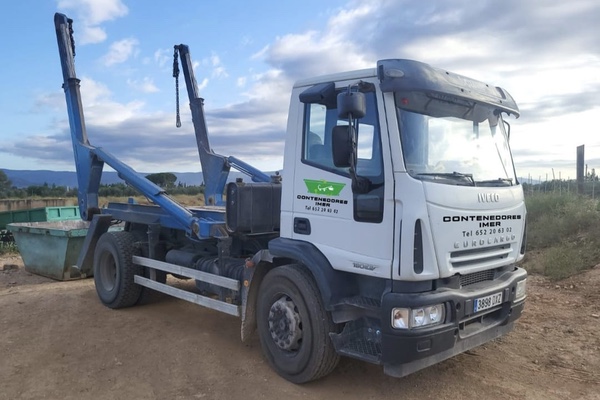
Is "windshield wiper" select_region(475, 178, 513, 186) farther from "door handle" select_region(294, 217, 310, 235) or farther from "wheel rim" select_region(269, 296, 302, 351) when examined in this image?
"wheel rim" select_region(269, 296, 302, 351)

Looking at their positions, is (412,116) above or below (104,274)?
above

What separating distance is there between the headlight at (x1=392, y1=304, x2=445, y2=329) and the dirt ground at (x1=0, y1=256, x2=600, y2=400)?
0.92 m

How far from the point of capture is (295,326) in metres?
4.66

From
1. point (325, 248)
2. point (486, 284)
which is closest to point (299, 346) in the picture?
point (325, 248)

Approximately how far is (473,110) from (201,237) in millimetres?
3238

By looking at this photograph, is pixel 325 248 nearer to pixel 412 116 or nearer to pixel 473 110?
pixel 412 116

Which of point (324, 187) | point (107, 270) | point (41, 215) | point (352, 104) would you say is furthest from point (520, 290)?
point (41, 215)

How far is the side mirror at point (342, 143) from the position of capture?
13.1ft

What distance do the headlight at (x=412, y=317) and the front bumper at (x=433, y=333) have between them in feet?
0.13

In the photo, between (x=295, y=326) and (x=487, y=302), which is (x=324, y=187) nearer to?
(x=295, y=326)

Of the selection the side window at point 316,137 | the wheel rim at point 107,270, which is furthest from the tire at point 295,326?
the wheel rim at point 107,270

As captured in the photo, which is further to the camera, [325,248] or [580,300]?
[580,300]

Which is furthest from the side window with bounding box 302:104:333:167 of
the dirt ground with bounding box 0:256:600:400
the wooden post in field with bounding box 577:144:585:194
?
the wooden post in field with bounding box 577:144:585:194

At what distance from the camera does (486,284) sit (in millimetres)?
4527
